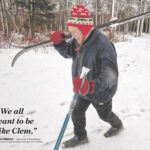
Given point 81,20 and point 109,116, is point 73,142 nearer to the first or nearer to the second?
point 109,116

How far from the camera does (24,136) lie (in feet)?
8.71

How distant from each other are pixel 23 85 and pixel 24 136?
1800 mm

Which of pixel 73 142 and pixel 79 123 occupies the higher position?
pixel 79 123

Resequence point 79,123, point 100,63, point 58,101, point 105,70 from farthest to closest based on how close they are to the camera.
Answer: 1. point 58,101
2. point 79,123
3. point 100,63
4. point 105,70

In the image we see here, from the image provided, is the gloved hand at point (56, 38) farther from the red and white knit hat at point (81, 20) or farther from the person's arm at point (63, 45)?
the red and white knit hat at point (81, 20)

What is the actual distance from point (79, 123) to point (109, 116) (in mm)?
314

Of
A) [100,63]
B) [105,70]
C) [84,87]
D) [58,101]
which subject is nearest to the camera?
[84,87]

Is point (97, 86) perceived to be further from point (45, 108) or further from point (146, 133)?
point (45, 108)

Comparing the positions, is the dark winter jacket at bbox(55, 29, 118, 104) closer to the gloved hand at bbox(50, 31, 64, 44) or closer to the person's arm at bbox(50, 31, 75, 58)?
the person's arm at bbox(50, 31, 75, 58)

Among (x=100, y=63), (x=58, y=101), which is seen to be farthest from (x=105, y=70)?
(x=58, y=101)

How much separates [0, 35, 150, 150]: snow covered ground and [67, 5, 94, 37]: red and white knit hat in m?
1.24

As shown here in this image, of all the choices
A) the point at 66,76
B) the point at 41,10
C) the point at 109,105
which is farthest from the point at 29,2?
the point at 109,105

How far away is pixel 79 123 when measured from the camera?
2.30 meters

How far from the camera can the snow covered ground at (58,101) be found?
8.09 feet
